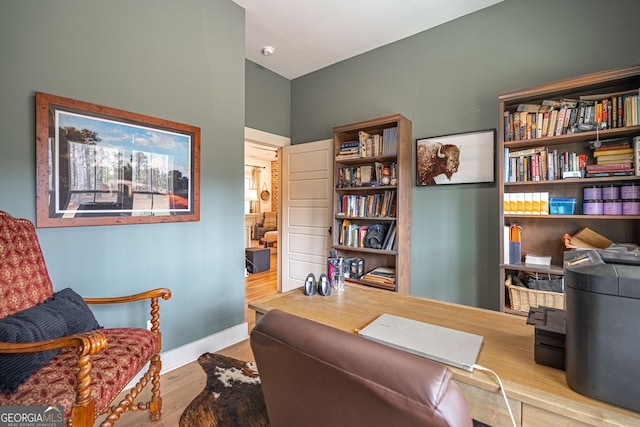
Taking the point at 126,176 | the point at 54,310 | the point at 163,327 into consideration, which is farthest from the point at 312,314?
the point at 126,176

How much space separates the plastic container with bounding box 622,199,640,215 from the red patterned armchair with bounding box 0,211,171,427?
116 inches

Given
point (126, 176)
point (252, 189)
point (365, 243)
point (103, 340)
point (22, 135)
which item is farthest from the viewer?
point (252, 189)

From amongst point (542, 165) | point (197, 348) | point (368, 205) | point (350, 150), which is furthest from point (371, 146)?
point (197, 348)

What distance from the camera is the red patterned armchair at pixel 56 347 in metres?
1.08

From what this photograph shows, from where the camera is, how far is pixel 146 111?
2059 mm

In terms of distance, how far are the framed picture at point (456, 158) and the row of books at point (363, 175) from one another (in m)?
0.31

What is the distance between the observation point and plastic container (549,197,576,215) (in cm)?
215

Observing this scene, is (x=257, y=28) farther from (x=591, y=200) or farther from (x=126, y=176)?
(x=591, y=200)

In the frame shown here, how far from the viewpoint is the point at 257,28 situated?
2.89 m

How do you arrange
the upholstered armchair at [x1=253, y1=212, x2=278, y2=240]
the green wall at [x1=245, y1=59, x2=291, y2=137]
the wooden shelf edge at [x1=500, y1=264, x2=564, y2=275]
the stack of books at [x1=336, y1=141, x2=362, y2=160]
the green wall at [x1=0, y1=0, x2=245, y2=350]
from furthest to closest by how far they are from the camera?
the upholstered armchair at [x1=253, y1=212, x2=278, y2=240], the green wall at [x1=245, y1=59, x2=291, y2=137], the stack of books at [x1=336, y1=141, x2=362, y2=160], the wooden shelf edge at [x1=500, y1=264, x2=564, y2=275], the green wall at [x1=0, y1=0, x2=245, y2=350]

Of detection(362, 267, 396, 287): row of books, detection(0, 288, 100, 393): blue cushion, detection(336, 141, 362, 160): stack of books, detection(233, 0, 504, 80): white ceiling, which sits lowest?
detection(362, 267, 396, 287): row of books

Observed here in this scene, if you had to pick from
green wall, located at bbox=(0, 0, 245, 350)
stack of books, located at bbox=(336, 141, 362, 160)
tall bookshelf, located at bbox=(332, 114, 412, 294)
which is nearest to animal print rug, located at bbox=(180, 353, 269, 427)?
green wall, located at bbox=(0, 0, 245, 350)

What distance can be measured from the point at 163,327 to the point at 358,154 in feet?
7.74

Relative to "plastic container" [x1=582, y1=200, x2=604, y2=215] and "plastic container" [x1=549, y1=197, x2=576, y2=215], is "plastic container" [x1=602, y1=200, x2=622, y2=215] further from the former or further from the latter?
"plastic container" [x1=549, y1=197, x2=576, y2=215]
